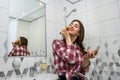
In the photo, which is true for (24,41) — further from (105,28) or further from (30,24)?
(105,28)

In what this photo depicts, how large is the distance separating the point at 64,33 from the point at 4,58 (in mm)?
589

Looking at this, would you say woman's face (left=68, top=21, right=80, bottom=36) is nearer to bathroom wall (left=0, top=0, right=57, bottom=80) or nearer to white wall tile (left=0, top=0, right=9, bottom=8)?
bathroom wall (left=0, top=0, right=57, bottom=80)

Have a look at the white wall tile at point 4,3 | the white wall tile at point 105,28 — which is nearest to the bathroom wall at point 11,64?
the white wall tile at point 4,3

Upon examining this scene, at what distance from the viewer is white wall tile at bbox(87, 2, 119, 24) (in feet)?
5.43

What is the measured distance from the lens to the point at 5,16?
1.29 meters

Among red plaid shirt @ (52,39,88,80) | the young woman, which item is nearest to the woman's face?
the young woman

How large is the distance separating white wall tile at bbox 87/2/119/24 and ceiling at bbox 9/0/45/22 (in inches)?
25.6

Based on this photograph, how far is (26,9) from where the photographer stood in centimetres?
153

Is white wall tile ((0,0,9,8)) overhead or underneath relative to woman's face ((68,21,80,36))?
overhead

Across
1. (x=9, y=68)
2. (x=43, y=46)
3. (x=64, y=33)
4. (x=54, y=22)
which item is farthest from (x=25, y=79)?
(x=54, y=22)

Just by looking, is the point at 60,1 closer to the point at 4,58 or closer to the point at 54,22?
the point at 54,22

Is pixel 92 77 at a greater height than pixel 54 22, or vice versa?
pixel 54 22

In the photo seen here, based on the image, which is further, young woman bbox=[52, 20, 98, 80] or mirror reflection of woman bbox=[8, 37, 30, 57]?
mirror reflection of woman bbox=[8, 37, 30, 57]

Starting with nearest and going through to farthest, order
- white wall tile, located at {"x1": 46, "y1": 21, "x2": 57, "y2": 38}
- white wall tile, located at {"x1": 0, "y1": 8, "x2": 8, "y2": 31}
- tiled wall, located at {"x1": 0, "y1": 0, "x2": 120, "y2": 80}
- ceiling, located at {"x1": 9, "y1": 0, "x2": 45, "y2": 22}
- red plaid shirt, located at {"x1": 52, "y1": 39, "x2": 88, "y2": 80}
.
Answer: red plaid shirt, located at {"x1": 52, "y1": 39, "x2": 88, "y2": 80}, white wall tile, located at {"x1": 0, "y1": 8, "x2": 8, "y2": 31}, ceiling, located at {"x1": 9, "y1": 0, "x2": 45, "y2": 22}, tiled wall, located at {"x1": 0, "y1": 0, "x2": 120, "y2": 80}, white wall tile, located at {"x1": 46, "y1": 21, "x2": 57, "y2": 38}
